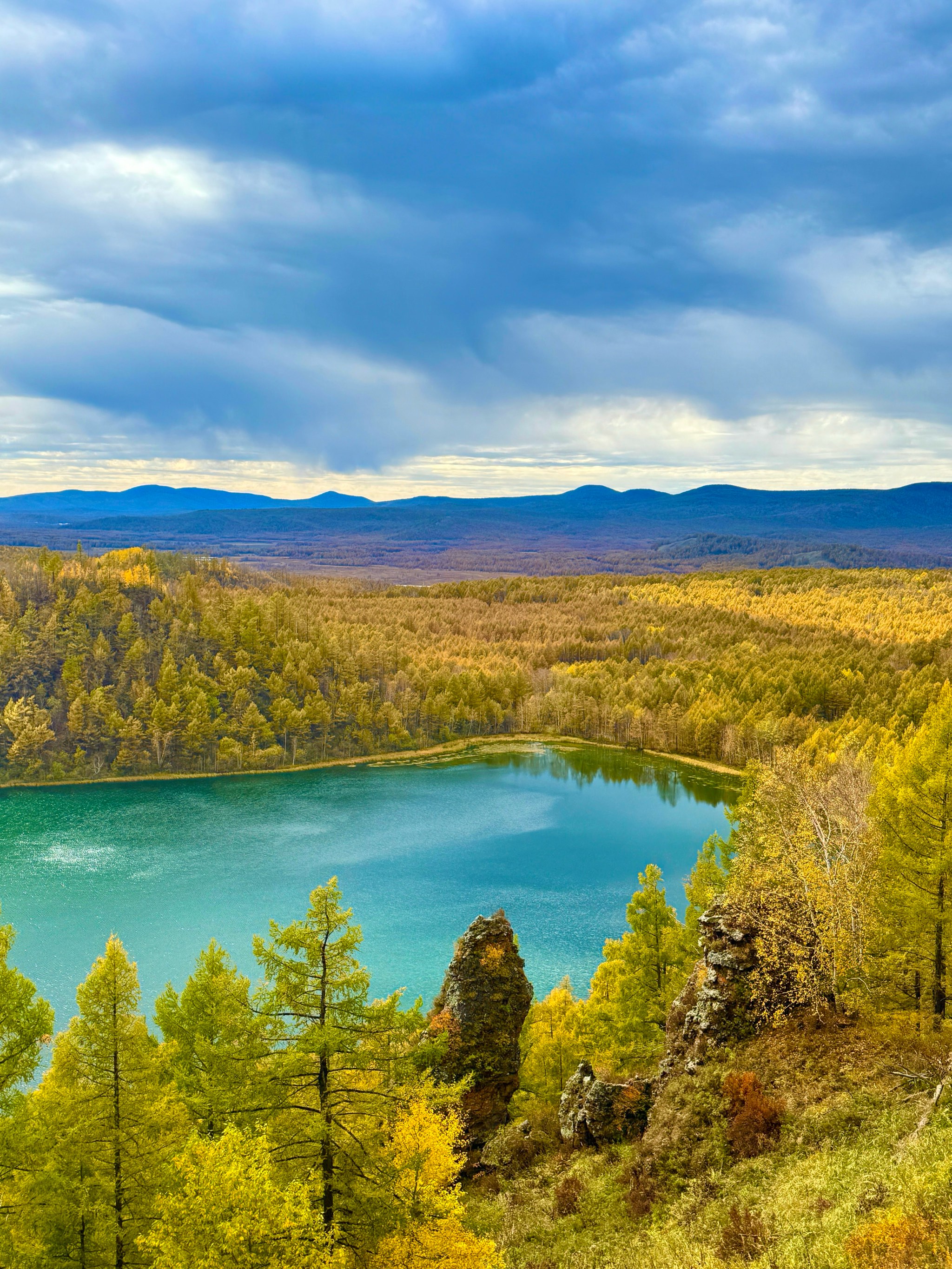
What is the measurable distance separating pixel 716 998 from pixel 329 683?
12035 cm

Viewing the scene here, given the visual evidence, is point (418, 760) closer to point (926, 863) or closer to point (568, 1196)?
point (926, 863)

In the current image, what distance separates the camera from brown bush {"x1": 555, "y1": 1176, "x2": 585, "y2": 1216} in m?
21.3

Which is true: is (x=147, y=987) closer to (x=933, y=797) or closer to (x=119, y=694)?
(x=933, y=797)

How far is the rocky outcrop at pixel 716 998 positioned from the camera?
23.1m

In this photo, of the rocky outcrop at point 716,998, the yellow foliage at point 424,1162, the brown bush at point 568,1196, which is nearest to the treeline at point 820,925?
the rocky outcrop at point 716,998

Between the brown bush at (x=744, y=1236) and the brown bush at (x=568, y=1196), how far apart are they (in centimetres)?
661

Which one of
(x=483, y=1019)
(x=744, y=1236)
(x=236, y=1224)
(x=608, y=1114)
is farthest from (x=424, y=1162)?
(x=483, y=1019)

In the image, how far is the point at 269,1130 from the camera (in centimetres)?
1586

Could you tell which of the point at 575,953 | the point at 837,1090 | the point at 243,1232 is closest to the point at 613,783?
the point at 575,953

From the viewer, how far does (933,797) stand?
25.6 m

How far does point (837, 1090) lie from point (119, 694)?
12445 cm

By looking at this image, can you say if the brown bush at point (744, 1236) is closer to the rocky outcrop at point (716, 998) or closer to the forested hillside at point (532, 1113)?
the forested hillside at point (532, 1113)

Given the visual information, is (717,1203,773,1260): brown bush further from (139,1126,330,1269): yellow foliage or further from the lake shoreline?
the lake shoreline

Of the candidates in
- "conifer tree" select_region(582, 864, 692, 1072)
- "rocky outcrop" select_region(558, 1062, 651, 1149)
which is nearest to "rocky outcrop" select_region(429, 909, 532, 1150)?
"rocky outcrop" select_region(558, 1062, 651, 1149)
